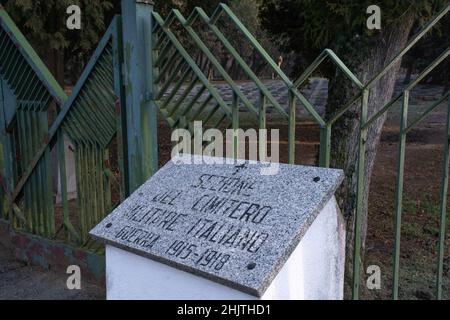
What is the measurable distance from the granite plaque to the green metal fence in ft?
0.74

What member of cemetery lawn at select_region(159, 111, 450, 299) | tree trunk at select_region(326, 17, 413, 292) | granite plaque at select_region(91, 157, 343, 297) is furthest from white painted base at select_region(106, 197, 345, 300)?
cemetery lawn at select_region(159, 111, 450, 299)

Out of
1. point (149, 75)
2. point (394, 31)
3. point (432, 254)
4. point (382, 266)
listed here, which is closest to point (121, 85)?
point (149, 75)

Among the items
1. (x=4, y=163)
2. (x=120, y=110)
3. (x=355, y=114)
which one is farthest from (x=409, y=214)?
(x=4, y=163)

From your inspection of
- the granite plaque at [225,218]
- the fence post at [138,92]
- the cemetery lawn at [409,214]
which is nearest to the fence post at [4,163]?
the fence post at [138,92]

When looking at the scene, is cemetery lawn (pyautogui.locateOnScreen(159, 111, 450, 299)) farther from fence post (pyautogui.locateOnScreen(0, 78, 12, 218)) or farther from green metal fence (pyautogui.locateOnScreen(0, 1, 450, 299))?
fence post (pyautogui.locateOnScreen(0, 78, 12, 218))

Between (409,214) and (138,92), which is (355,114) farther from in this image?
(409,214)

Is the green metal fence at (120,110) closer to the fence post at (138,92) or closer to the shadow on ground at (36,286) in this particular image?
the fence post at (138,92)

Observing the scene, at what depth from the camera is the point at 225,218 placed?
223 centimetres

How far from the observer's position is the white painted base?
6.75ft

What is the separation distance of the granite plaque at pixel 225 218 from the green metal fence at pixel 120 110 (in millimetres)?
226

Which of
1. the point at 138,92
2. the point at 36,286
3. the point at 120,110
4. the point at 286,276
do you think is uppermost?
the point at 138,92

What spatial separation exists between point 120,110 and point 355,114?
1928 mm

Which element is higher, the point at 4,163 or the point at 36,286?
the point at 4,163

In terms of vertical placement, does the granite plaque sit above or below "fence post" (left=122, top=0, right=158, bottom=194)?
below
